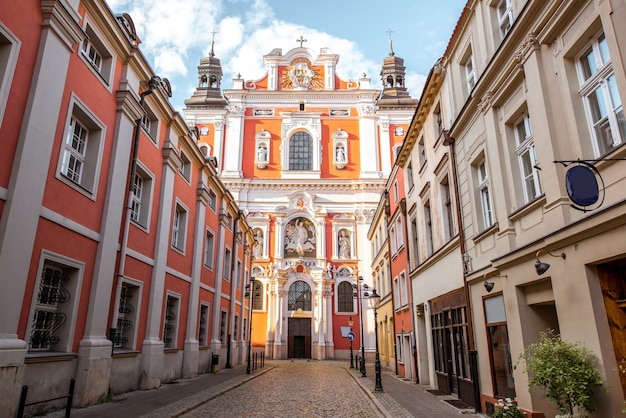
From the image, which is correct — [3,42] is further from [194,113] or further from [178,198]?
[194,113]

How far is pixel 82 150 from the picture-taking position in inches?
429

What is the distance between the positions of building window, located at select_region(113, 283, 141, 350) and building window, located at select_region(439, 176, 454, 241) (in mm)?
9189

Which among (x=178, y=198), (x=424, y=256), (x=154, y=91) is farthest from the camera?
(x=178, y=198)

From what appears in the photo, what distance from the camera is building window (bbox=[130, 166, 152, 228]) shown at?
45.0 ft

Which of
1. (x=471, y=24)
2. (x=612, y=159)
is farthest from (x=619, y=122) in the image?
(x=471, y=24)

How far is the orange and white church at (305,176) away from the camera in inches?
1458

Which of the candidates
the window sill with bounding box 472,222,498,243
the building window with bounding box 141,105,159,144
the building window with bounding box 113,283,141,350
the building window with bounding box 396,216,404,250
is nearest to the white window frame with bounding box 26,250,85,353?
the building window with bounding box 113,283,141,350

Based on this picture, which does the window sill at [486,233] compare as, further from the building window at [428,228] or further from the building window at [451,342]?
the building window at [428,228]

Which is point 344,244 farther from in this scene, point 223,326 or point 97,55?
point 97,55

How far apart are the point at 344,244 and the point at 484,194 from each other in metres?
29.3

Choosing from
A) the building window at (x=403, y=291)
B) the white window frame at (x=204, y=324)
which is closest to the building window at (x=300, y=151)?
the white window frame at (x=204, y=324)

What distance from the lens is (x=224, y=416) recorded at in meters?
9.72

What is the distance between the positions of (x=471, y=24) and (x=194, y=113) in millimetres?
36355

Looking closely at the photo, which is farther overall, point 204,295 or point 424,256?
point 204,295
